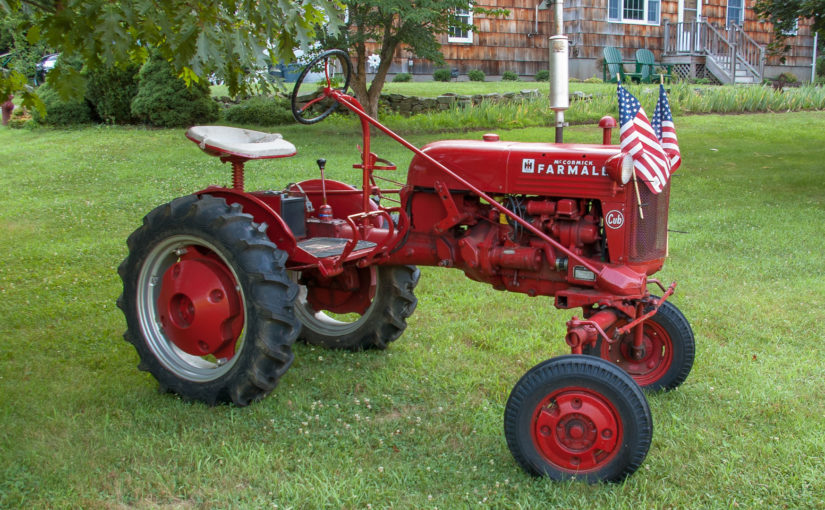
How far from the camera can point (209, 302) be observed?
4.09 m

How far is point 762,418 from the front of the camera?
387 cm

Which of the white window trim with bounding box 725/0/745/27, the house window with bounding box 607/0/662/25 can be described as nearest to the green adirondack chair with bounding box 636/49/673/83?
the house window with bounding box 607/0/662/25

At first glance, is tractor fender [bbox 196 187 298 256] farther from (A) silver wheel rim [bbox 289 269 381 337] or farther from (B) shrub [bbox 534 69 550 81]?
(B) shrub [bbox 534 69 550 81]

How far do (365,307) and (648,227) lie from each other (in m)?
1.97

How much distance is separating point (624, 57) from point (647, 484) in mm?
22387

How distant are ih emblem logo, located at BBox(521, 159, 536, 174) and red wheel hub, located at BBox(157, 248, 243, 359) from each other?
1.68 meters

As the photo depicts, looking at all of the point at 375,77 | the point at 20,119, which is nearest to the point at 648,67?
the point at 375,77

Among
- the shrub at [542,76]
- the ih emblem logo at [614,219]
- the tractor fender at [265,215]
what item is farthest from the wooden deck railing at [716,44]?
the tractor fender at [265,215]

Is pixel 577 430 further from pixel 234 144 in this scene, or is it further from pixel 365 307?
pixel 234 144

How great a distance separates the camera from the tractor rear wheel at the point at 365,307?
4.80m

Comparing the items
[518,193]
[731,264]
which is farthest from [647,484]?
[731,264]

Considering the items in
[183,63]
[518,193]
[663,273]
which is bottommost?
[663,273]

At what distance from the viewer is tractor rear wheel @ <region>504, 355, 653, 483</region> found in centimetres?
318

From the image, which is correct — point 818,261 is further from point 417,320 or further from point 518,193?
point 518,193
